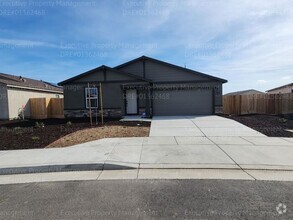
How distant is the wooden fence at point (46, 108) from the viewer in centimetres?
1725

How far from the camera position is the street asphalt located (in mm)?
2873

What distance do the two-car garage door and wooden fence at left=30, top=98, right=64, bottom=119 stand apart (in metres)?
8.59

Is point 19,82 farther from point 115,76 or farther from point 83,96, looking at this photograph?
point 115,76

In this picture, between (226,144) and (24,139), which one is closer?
(226,144)

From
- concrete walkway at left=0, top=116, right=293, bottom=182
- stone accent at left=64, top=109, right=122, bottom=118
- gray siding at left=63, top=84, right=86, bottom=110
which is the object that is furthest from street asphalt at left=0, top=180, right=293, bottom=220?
gray siding at left=63, top=84, right=86, bottom=110

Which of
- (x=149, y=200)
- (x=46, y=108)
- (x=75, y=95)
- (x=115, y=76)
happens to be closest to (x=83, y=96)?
(x=75, y=95)

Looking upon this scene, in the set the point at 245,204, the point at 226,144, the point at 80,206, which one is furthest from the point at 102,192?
the point at 226,144

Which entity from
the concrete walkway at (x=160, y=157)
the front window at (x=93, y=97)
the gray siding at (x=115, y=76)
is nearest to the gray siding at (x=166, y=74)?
the gray siding at (x=115, y=76)

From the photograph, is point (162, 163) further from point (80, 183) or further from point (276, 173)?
point (276, 173)

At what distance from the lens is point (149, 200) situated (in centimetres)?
326

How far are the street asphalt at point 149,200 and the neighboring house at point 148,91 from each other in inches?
439

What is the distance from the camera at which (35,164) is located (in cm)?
495

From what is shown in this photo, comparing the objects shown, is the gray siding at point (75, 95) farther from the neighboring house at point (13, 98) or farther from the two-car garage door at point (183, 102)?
the two-car garage door at point (183, 102)

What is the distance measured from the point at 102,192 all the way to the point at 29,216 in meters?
1.15
